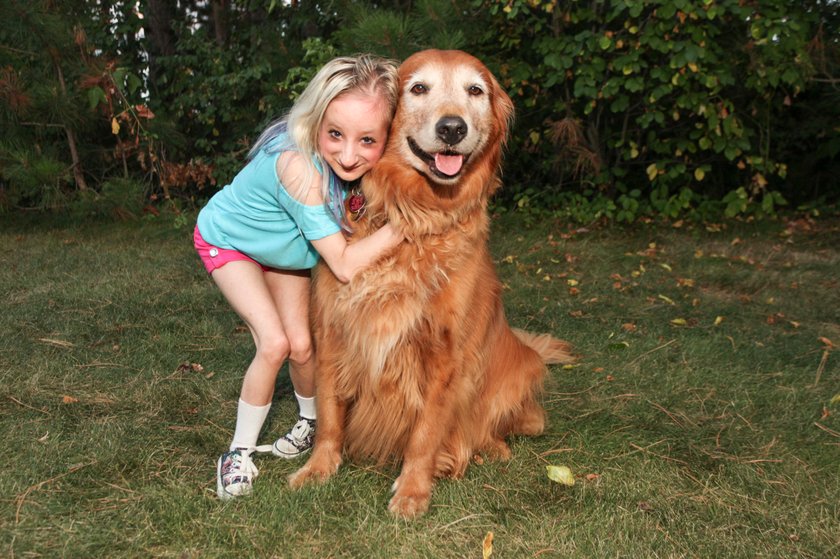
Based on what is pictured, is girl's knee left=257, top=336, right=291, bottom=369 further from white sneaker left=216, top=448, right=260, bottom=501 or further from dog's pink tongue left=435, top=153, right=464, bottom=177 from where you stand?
dog's pink tongue left=435, top=153, right=464, bottom=177

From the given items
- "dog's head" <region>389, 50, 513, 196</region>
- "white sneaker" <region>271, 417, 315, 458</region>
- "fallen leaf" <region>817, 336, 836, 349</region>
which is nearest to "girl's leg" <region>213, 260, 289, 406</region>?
"white sneaker" <region>271, 417, 315, 458</region>

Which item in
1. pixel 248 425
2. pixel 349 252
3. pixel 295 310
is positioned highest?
pixel 349 252

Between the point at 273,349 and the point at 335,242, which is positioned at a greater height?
the point at 335,242

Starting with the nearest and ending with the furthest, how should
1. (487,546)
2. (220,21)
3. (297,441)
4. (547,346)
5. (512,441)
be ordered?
(487,546), (297,441), (512,441), (547,346), (220,21)

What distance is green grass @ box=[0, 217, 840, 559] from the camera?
83.1 inches

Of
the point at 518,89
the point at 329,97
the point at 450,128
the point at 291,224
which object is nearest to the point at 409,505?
the point at 291,224

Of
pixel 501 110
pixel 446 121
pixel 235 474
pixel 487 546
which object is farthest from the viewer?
pixel 501 110

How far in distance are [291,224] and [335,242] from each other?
0.79ft

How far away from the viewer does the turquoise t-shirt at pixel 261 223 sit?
242 cm

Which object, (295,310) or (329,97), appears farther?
(295,310)

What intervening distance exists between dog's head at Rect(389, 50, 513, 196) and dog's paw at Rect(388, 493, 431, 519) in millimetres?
989

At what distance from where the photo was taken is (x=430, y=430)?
2430 mm

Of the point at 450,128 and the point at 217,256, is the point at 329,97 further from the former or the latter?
the point at 217,256

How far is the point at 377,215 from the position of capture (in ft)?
7.89
